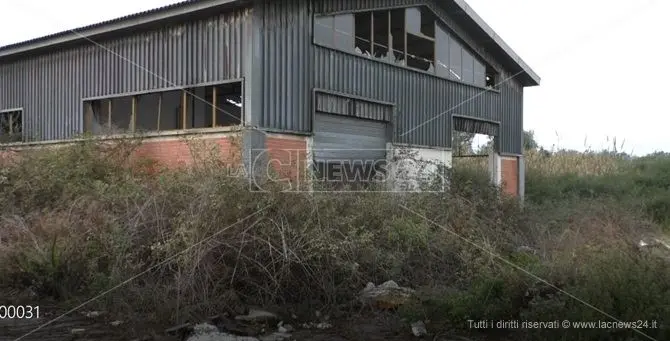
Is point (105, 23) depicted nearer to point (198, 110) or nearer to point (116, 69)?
point (116, 69)

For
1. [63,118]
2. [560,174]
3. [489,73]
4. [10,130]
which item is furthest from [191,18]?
[560,174]

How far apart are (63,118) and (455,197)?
34.0 feet

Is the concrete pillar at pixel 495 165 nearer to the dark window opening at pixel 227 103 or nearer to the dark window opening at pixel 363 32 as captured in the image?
the dark window opening at pixel 363 32

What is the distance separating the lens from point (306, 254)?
6758 mm

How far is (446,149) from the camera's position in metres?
15.9

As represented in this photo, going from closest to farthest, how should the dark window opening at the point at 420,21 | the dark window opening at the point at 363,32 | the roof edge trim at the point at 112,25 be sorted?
the roof edge trim at the point at 112,25 < the dark window opening at the point at 363,32 < the dark window opening at the point at 420,21

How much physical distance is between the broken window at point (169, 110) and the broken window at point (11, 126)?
280 cm

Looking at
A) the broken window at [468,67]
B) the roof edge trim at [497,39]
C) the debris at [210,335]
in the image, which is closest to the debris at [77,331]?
the debris at [210,335]

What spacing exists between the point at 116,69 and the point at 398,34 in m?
7.12

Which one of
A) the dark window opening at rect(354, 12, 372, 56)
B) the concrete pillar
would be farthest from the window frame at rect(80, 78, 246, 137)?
the concrete pillar

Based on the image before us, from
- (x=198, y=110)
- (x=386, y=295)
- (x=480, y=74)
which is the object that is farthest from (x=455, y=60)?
(x=386, y=295)

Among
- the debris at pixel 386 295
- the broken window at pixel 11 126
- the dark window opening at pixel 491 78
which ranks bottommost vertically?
the debris at pixel 386 295

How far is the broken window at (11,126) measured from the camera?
1512 cm

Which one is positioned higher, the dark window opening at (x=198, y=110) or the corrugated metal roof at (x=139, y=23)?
the corrugated metal roof at (x=139, y=23)
